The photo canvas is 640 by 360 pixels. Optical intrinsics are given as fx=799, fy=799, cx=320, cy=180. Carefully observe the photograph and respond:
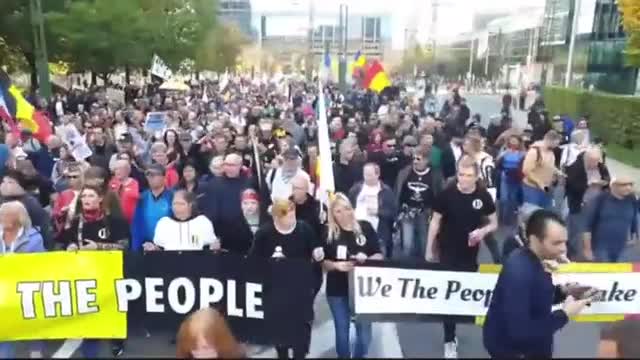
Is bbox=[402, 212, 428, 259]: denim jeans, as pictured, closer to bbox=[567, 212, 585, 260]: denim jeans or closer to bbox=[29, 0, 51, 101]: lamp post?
bbox=[567, 212, 585, 260]: denim jeans

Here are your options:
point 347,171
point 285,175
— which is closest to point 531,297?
point 285,175

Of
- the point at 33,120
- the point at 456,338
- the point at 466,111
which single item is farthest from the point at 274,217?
the point at 466,111

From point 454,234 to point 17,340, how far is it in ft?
11.2

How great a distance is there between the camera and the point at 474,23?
84.8m

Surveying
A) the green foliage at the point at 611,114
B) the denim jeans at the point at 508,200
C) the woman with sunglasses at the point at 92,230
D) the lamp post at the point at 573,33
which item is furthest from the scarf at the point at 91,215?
the lamp post at the point at 573,33

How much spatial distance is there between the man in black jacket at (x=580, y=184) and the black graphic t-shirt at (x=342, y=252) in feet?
9.04

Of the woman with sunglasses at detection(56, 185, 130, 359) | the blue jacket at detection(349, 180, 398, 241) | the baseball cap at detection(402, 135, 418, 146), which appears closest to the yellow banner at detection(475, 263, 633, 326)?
the blue jacket at detection(349, 180, 398, 241)

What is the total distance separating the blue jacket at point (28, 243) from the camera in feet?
18.9

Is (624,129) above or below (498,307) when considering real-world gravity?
below

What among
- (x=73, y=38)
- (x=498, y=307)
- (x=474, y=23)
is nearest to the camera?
(x=498, y=307)

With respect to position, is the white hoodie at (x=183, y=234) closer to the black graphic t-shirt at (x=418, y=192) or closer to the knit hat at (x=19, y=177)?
the knit hat at (x=19, y=177)

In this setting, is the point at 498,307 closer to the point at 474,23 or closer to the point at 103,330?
the point at 103,330

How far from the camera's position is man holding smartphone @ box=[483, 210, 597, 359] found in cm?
377

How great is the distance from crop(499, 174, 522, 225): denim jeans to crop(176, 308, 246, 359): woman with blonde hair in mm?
8084
